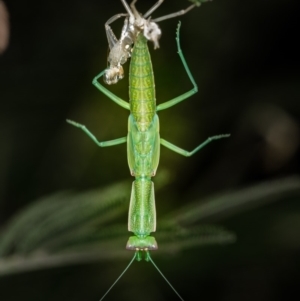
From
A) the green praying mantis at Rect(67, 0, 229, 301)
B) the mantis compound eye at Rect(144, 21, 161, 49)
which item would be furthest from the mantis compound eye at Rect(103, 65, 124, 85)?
the mantis compound eye at Rect(144, 21, 161, 49)

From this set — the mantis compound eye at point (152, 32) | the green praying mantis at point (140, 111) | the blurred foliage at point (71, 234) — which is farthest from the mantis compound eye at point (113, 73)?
the blurred foliage at point (71, 234)

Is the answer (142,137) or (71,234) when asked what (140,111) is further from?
(71,234)

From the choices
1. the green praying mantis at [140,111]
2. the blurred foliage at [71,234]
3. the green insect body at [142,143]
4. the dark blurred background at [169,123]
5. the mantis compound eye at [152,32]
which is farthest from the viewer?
the dark blurred background at [169,123]

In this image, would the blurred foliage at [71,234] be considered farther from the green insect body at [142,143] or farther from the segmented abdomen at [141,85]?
the segmented abdomen at [141,85]

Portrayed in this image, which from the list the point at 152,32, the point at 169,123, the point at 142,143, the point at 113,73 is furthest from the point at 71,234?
the point at 169,123

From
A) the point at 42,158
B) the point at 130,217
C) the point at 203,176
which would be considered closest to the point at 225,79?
the point at 203,176

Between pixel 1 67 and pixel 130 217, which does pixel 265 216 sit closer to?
pixel 130 217
